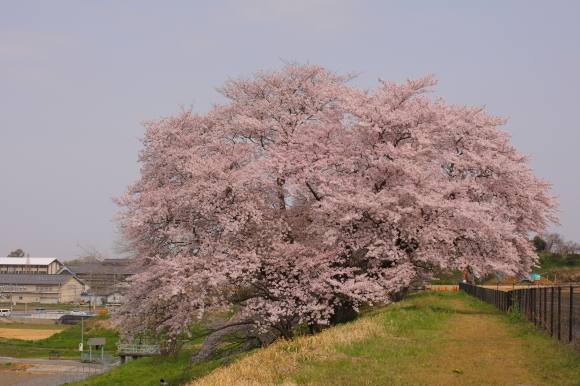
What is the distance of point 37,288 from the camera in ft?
389

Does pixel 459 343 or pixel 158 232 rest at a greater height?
pixel 158 232

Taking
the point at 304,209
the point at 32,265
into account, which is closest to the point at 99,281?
the point at 32,265

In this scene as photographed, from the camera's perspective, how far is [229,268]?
23.8 metres

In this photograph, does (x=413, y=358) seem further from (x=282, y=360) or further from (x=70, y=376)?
(x=70, y=376)

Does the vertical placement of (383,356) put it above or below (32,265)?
above

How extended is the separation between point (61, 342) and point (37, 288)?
52045 millimetres

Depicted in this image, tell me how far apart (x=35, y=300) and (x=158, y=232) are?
347ft

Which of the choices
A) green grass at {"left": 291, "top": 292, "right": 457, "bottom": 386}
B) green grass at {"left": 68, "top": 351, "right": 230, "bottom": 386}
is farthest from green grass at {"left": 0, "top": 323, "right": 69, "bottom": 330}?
green grass at {"left": 291, "top": 292, "right": 457, "bottom": 386}

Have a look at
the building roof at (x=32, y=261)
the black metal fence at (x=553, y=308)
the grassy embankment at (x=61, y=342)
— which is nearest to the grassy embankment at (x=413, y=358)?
the black metal fence at (x=553, y=308)

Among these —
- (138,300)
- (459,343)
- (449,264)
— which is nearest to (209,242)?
(138,300)

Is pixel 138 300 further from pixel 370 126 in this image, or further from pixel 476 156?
pixel 476 156

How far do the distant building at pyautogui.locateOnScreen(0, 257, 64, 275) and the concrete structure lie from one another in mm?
19362

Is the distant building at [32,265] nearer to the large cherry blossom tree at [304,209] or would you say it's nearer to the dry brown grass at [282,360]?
the large cherry blossom tree at [304,209]

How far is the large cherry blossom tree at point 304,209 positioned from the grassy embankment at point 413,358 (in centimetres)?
622
